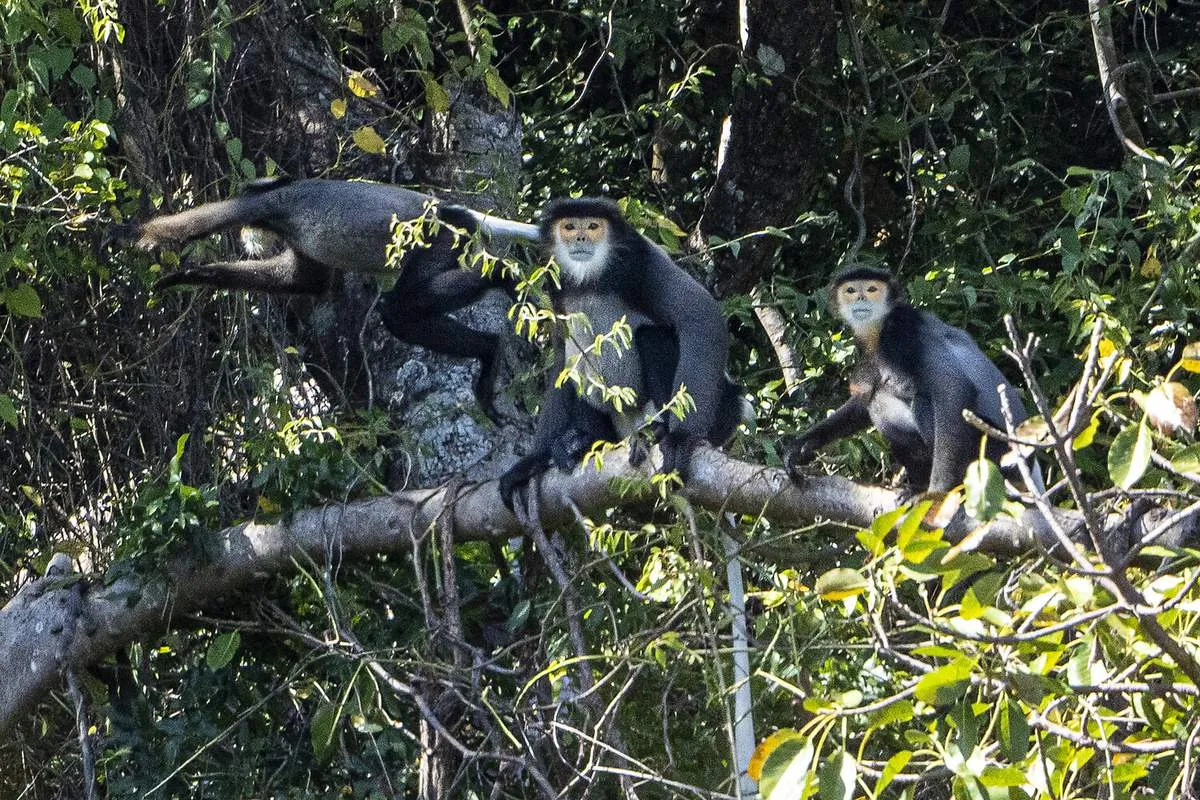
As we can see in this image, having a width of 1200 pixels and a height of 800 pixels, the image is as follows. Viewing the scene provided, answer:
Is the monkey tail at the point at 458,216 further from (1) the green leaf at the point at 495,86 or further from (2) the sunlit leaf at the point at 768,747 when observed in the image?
(2) the sunlit leaf at the point at 768,747

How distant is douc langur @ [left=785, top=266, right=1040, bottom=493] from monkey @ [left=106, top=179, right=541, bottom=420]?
1252 millimetres

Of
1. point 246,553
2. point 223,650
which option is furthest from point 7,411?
point 223,650

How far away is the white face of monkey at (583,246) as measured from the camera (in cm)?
479

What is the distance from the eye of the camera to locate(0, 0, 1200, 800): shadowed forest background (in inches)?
150

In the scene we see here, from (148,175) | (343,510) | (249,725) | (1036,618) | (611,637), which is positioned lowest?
(249,725)

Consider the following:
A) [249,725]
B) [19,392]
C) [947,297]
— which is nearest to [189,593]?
[249,725]

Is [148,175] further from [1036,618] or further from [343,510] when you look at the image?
[1036,618]

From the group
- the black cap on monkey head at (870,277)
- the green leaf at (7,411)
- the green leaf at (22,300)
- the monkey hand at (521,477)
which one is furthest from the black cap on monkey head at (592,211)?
the green leaf at (7,411)

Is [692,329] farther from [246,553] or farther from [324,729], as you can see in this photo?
[324,729]

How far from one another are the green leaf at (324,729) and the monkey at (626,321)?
93cm

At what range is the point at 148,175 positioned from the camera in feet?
17.2

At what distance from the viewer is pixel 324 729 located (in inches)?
156

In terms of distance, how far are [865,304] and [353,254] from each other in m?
1.85

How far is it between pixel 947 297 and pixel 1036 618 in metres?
2.61
